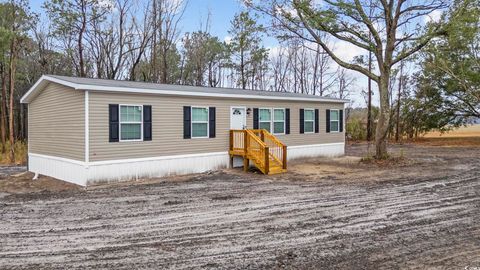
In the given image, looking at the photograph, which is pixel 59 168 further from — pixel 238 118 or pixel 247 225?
pixel 247 225

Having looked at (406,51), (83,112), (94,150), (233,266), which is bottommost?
(233,266)

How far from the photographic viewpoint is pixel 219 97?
41.2 feet

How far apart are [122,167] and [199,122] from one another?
301 centimetres

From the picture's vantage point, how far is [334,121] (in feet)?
56.1

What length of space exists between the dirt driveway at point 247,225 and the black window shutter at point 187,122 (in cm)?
178

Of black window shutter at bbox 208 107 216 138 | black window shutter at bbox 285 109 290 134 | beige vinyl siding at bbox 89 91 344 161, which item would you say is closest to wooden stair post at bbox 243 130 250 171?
beige vinyl siding at bbox 89 91 344 161

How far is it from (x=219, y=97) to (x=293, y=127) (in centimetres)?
391

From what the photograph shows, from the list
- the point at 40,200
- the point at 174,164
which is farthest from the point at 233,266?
the point at 174,164

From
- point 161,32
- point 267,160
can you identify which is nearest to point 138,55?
point 161,32

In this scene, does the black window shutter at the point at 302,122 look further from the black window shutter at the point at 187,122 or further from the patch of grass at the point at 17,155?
the patch of grass at the point at 17,155

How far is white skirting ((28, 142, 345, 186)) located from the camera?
978cm

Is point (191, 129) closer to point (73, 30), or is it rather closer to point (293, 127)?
point (293, 127)

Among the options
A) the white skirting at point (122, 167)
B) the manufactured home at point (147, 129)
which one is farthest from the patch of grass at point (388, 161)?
the white skirting at point (122, 167)

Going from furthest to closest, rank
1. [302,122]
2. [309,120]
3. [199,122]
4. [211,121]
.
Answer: [309,120]
[302,122]
[211,121]
[199,122]
